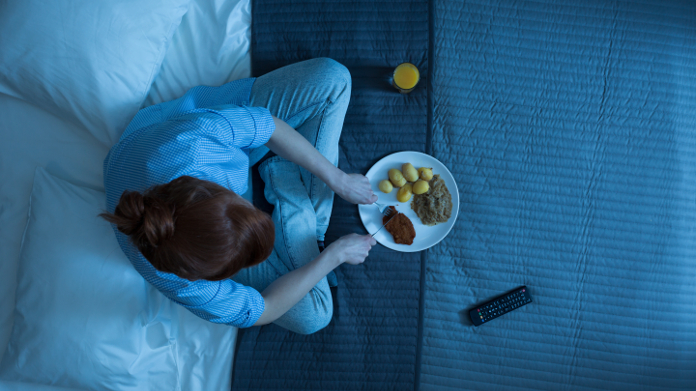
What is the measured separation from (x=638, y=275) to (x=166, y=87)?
1.58 metres

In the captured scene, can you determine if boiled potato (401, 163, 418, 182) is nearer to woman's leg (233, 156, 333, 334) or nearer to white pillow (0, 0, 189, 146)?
woman's leg (233, 156, 333, 334)

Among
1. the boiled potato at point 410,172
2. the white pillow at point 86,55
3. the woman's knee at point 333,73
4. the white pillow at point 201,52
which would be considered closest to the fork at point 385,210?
the boiled potato at point 410,172

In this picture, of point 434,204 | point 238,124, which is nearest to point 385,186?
point 434,204

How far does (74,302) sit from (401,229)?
2.87ft

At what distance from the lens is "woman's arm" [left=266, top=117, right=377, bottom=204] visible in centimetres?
93

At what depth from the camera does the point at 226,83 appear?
1071mm

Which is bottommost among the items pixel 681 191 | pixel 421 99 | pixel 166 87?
pixel 166 87

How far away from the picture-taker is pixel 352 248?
3.36 feet

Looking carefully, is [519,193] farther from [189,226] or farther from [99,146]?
[99,146]

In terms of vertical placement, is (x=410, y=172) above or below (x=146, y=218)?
above

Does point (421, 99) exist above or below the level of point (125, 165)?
above

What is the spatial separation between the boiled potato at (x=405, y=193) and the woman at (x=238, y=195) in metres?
0.09

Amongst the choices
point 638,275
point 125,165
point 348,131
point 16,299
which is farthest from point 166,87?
point 638,275

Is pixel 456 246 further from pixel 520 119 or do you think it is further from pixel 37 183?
pixel 37 183
